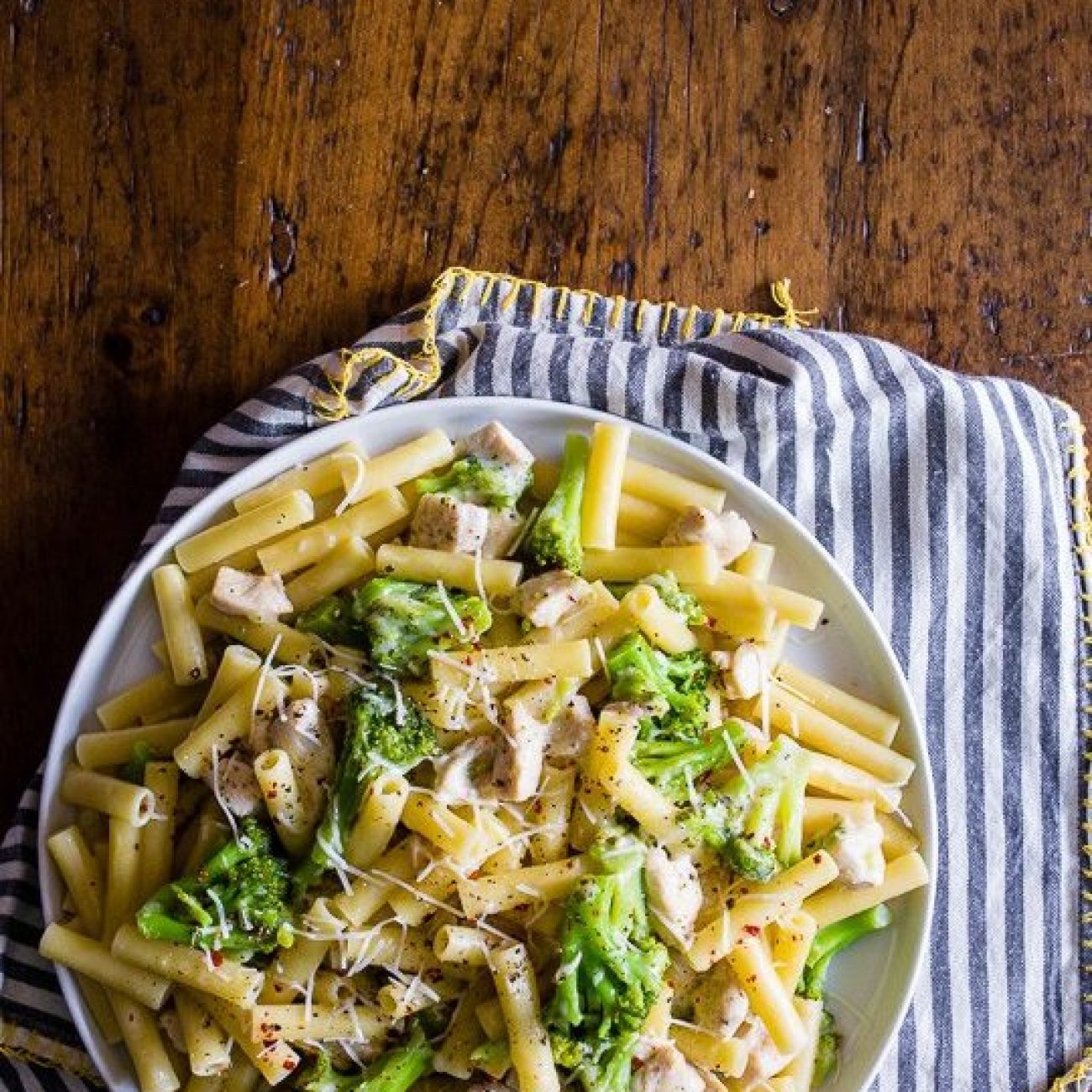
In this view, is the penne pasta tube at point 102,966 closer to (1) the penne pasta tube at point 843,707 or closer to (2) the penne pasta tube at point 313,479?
(2) the penne pasta tube at point 313,479

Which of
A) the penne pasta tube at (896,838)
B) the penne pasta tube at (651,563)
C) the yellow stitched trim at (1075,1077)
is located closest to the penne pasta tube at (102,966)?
the penne pasta tube at (651,563)

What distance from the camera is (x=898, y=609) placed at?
3.16 metres

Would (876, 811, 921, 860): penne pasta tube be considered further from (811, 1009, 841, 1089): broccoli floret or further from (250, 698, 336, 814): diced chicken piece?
(250, 698, 336, 814): diced chicken piece

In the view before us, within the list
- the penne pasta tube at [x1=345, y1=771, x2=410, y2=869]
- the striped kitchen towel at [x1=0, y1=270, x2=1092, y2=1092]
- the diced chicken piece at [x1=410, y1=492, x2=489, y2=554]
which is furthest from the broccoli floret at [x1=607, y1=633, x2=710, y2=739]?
the striped kitchen towel at [x1=0, y1=270, x2=1092, y2=1092]

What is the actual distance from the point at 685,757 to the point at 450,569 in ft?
1.84

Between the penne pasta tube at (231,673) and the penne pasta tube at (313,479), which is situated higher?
the penne pasta tube at (313,479)

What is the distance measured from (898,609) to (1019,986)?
87 cm

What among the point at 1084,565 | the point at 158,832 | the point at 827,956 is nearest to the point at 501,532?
the point at 158,832

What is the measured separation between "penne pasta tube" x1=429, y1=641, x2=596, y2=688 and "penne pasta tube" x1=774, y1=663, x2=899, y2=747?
1.55 ft

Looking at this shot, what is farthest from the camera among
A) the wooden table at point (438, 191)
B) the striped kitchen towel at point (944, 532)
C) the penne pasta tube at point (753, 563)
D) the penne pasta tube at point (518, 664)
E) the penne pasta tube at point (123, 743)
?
the wooden table at point (438, 191)

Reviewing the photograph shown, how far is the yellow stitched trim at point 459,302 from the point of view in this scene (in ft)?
9.70

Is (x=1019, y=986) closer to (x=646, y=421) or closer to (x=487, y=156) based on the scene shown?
(x=646, y=421)

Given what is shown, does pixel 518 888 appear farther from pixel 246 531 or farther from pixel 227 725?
pixel 246 531

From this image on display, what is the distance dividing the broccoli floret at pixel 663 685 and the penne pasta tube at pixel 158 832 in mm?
847
